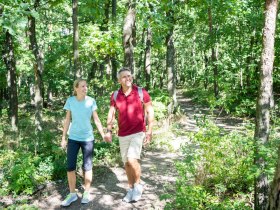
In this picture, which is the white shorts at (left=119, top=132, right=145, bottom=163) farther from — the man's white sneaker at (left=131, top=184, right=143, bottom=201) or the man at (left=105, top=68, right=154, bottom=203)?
the man's white sneaker at (left=131, top=184, right=143, bottom=201)

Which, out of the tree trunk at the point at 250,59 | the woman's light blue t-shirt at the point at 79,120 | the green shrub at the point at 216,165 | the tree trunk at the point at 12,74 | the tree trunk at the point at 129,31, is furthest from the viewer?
the tree trunk at the point at 250,59

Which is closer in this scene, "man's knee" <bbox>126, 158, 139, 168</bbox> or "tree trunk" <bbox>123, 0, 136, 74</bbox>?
"man's knee" <bbox>126, 158, 139, 168</bbox>

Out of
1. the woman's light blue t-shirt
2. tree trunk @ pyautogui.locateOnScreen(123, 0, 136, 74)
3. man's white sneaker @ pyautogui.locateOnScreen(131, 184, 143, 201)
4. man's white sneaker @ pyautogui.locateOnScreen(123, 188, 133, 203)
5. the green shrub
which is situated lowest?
man's white sneaker @ pyautogui.locateOnScreen(123, 188, 133, 203)

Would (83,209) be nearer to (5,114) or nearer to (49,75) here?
(5,114)

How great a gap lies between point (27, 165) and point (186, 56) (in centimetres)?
4843

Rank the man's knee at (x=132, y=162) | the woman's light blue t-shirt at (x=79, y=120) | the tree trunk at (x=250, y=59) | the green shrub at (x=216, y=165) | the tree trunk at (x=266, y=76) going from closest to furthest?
the tree trunk at (x=266, y=76) < the green shrub at (x=216, y=165) < the man's knee at (x=132, y=162) < the woman's light blue t-shirt at (x=79, y=120) < the tree trunk at (x=250, y=59)

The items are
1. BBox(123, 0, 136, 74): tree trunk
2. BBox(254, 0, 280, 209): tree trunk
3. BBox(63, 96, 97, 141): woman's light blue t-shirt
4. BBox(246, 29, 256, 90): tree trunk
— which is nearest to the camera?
BBox(254, 0, 280, 209): tree trunk

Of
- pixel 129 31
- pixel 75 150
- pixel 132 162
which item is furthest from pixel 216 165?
pixel 129 31

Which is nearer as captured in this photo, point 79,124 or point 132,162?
point 132,162

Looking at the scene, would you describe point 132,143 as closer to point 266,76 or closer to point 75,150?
point 75,150

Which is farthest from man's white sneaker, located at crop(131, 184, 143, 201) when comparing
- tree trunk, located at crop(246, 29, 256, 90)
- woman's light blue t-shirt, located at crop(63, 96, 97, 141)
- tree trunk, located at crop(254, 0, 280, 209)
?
tree trunk, located at crop(246, 29, 256, 90)

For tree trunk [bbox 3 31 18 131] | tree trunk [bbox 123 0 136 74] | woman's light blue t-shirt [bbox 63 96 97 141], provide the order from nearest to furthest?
woman's light blue t-shirt [bbox 63 96 97 141], tree trunk [bbox 123 0 136 74], tree trunk [bbox 3 31 18 131]

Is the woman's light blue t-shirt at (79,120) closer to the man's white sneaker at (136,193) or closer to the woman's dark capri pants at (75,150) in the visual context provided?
the woman's dark capri pants at (75,150)

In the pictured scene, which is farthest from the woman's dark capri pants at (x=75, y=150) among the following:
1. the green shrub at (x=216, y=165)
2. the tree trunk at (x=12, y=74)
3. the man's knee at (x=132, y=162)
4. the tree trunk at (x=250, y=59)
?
the tree trunk at (x=250, y=59)
